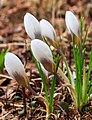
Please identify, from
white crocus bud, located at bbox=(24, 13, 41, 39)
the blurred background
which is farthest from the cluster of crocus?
the blurred background

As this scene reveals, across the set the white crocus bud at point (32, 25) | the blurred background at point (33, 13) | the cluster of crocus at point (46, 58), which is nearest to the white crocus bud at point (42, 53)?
the cluster of crocus at point (46, 58)

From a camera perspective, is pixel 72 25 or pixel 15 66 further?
pixel 72 25

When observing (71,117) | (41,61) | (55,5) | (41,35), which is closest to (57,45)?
(41,35)

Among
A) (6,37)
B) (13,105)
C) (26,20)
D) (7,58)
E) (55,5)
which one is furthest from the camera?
(55,5)

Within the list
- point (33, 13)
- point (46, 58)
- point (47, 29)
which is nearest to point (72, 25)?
point (47, 29)

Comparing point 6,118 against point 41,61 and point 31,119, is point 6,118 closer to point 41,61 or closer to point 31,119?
point 31,119

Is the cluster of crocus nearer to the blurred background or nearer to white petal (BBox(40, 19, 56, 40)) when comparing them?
white petal (BBox(40, 19, 56, 40))

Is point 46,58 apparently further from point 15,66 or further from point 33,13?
point 33,13
